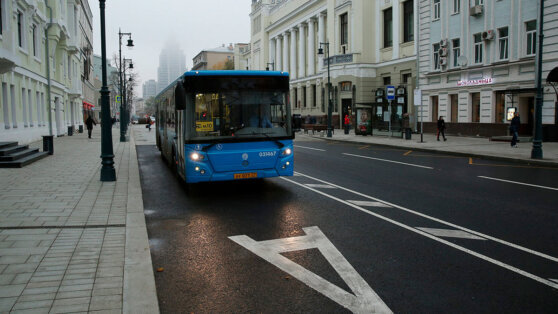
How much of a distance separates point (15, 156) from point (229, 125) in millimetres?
9512

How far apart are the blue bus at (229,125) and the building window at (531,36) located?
67.7 ft

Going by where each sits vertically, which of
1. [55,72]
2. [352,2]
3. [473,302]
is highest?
[352,2]

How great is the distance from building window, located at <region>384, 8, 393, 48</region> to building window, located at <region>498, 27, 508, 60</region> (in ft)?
49.1

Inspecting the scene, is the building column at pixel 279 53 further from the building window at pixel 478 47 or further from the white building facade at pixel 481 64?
the building window at pixel 478 47

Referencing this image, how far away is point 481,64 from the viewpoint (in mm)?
29203

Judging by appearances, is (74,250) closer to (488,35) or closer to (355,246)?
(355,246)

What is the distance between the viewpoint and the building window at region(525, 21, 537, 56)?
25464 millimetres

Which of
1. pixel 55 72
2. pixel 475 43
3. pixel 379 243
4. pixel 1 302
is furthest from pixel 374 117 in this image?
pixel 1 302

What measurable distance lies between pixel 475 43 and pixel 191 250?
28.6 meters

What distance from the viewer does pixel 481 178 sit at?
42.1ft

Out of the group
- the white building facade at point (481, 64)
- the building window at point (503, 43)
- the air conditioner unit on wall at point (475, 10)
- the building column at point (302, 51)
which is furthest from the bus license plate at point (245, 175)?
the building column at point (302, 51)

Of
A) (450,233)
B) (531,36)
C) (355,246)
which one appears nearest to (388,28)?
(531,36)

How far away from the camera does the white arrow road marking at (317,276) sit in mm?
4391

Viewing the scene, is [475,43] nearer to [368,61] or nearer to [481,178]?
[368,61]
